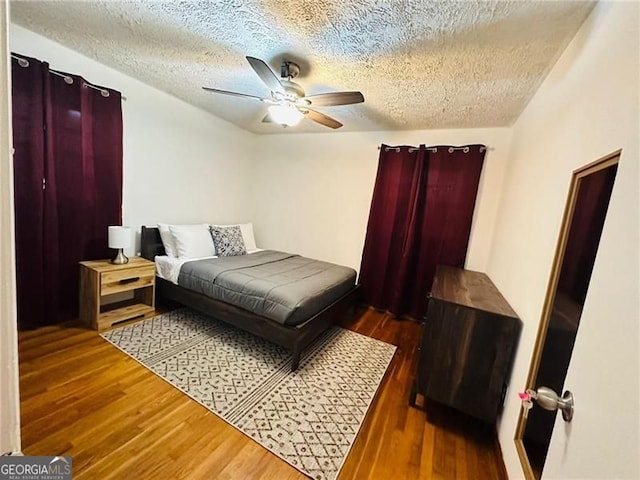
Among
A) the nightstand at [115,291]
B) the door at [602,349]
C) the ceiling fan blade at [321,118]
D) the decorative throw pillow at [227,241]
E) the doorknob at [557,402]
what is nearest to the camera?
the door at [602,349]

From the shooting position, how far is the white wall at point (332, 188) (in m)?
3.06

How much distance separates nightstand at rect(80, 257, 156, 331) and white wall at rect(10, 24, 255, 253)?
624 mm

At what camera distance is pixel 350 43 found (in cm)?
173

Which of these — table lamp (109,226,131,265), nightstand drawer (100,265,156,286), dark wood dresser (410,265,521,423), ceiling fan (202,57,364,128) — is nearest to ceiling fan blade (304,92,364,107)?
ceiling fan (202,57,364,128)

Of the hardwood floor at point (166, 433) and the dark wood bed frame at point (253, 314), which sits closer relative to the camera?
the hardwood floor at point (166, 433)

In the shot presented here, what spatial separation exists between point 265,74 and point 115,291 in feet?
7.62

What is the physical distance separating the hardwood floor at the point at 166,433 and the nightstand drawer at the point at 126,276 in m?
0.59

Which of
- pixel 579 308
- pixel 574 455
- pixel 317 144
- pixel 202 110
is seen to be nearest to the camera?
pixel 574 455

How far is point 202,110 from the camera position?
3.49m

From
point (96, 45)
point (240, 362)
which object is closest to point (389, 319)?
point (240, 362)

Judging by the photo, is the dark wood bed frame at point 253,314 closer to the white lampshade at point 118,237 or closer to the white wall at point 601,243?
the white lampshade at point 118,237

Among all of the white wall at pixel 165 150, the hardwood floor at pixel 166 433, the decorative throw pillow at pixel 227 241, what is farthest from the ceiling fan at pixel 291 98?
the hardwood floor at pixel 166 433

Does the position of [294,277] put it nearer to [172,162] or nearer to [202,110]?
[172,162]

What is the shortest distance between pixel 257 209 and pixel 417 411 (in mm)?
3628
